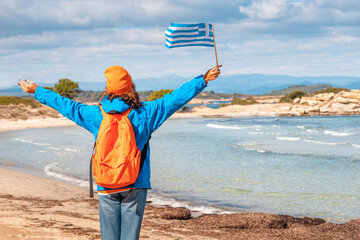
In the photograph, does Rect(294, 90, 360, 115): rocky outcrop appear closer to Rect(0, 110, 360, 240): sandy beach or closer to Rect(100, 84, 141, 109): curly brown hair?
Rect(0, 110, 360, 240): sandy beach

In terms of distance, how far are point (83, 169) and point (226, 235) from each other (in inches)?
454

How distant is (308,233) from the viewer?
766cm

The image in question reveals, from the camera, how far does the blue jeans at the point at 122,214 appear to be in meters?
3.23

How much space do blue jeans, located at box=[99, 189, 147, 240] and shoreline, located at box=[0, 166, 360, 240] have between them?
3.04 meters

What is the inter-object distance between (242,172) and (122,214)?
14619 mm

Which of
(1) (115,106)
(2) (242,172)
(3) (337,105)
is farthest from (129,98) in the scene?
(3) (337,105)

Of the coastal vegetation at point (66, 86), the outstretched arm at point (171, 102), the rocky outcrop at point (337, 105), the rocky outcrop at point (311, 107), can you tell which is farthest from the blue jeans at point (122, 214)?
the coastal vegetation at point (66, 86)

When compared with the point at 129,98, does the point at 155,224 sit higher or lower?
lower

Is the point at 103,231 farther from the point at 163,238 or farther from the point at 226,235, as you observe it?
the point at 226,235

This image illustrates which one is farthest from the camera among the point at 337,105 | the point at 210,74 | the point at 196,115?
the point at 196,115

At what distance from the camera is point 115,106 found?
3.20 m

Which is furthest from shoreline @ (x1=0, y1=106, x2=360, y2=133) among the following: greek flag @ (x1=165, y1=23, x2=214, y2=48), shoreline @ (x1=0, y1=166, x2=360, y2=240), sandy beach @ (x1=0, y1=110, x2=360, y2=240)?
greek flag @ (x1=165, y1=23, x2=214, y2=48)

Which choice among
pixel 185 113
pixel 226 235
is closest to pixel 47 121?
pixel 185 113

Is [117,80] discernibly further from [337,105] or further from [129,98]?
[337,105]
